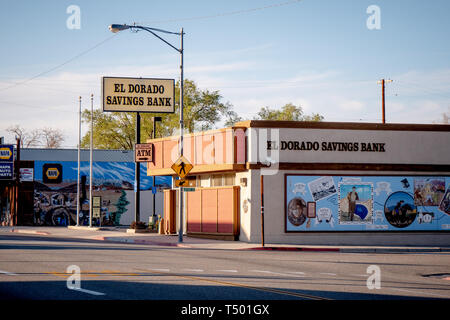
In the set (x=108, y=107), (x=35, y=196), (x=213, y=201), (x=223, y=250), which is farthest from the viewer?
(x=35, y=196)

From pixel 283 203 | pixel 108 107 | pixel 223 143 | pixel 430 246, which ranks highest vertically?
pixel 108 107

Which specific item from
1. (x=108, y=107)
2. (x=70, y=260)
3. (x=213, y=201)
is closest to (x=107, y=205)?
(x=108, y=107)

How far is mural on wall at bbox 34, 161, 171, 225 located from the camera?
59.6 metres

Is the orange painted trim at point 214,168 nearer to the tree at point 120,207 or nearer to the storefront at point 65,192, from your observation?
the storefront at point 65,192

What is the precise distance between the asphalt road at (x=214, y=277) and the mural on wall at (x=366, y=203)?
816 centimetres

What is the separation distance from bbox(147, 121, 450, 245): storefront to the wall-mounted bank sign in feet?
36.1

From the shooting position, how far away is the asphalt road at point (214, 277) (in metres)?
12.5

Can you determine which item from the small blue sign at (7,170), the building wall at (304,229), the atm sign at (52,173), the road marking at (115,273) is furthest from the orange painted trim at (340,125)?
the small blue sign at (7,170)

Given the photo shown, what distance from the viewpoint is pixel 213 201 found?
114 ft

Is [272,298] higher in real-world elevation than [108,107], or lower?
lower

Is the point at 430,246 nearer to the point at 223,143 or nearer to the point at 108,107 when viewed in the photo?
the point at 223,143

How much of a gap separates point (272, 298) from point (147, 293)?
247 cm

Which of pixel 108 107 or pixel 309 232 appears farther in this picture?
pixel 108 107
